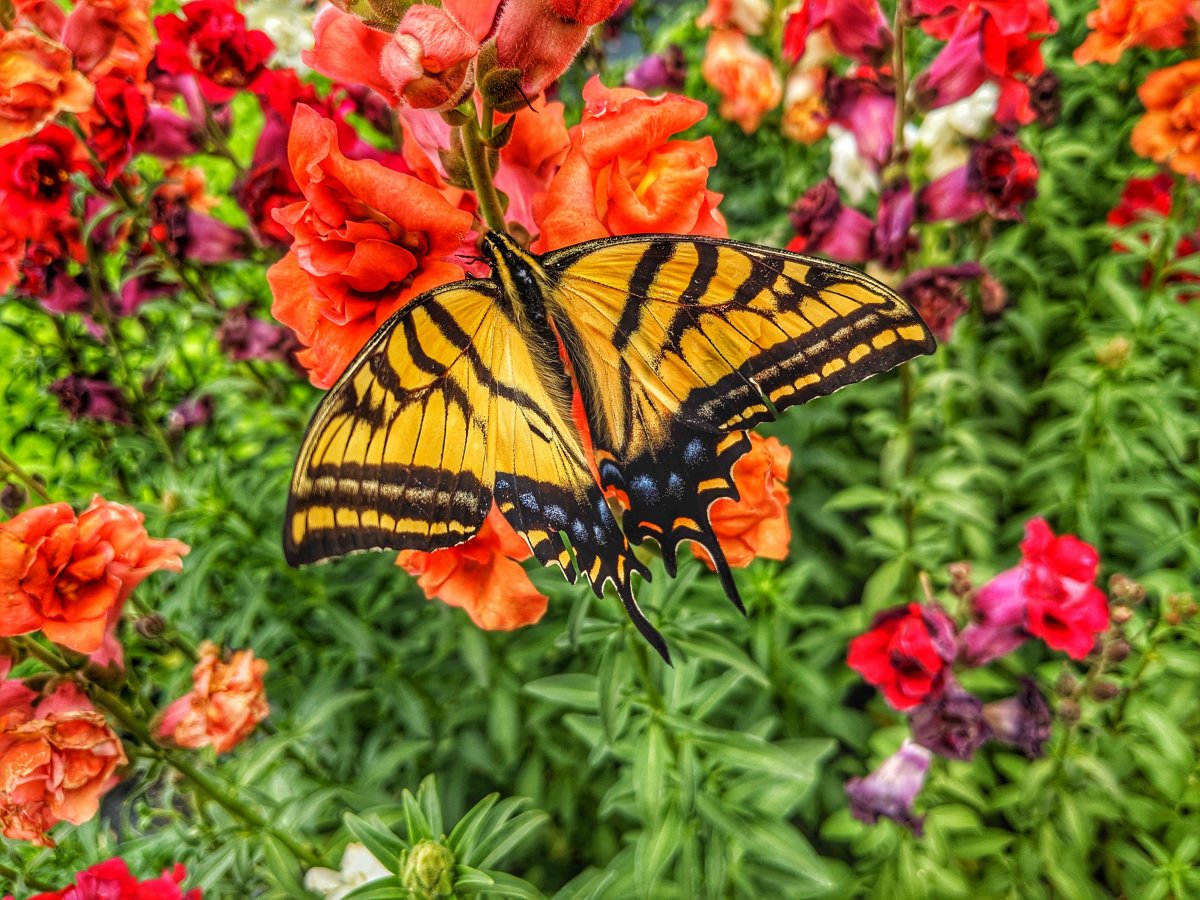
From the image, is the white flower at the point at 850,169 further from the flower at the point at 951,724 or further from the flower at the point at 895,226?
the flower at the point at 951,724

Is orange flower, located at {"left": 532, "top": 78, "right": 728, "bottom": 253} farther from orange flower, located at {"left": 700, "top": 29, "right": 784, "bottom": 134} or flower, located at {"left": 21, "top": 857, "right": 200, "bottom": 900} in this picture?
orange flower, located at {"left": 700, "top": 29, "right": 784, "bottom": 134}

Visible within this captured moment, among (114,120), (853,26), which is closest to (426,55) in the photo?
(114,120)

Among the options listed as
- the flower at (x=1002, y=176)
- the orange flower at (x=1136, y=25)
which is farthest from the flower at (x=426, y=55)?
the orange flower at (x=1136, y=25)

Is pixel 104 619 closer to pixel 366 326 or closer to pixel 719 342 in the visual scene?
pixel 366 326

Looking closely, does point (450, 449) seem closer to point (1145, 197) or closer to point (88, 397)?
point (88, 397)

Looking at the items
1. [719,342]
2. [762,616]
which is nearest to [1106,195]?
[762,616]
